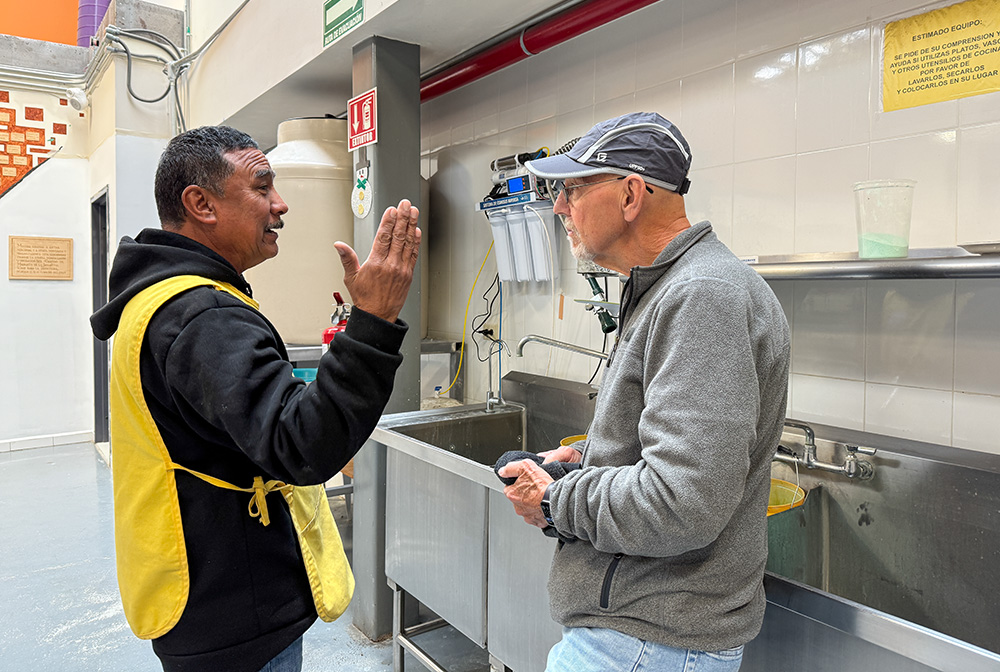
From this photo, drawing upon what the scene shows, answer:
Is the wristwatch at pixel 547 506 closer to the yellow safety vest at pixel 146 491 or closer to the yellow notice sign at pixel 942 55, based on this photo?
the yellow safety vest at pixel 146 491

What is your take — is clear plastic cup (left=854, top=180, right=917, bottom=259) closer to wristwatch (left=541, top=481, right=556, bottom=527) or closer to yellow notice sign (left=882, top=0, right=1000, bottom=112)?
yellow notice sign (left=882, top=0, right=1000, bottom=112)

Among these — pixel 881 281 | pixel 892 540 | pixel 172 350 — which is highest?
pixel 881 281

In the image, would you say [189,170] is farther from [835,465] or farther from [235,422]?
[835,465]

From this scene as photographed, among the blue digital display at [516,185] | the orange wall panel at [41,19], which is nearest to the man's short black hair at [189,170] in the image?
the blue digital display at [516,185]

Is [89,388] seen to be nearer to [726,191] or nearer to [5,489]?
[5,489]

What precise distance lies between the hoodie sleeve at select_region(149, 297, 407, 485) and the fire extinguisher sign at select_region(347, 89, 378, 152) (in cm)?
171

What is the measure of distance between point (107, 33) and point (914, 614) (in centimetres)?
537

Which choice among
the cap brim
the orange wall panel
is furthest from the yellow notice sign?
the orange wall panel

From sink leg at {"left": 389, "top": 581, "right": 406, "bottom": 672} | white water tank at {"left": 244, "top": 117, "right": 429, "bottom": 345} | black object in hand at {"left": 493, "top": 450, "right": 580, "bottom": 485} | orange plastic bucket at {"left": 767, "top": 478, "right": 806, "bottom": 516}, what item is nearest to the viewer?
black object in hand at {"left": 493, "top": 450, "right": 580, "bottom": 485}

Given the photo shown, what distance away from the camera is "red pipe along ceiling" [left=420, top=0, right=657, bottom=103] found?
211cm

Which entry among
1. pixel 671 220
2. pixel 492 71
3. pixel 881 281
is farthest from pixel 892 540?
pixel 492 71

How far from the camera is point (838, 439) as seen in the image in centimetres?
164

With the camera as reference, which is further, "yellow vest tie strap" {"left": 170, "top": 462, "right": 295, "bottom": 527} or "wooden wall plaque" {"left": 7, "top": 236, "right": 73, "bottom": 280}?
"wooden wall plaque" {"left": 7, "top": 236, "right": 73, "bottom": 280}

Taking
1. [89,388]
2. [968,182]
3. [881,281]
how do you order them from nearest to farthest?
[968,182]
[881,281]
[89,388]
